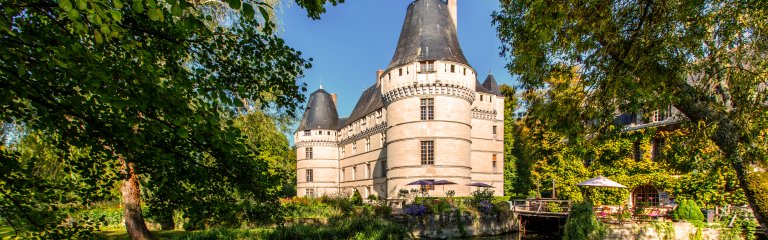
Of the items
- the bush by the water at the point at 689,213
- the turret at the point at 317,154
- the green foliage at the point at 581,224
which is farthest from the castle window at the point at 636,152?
the turret at the point at 317,154

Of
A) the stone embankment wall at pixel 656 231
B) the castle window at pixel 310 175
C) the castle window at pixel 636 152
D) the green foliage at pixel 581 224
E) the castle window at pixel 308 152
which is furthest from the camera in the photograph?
the castle window at pixel 308 152

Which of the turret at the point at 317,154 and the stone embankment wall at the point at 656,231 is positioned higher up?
the turret at the point at 317,154

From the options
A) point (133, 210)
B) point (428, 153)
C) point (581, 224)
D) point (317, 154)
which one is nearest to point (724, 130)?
point (581, 224)

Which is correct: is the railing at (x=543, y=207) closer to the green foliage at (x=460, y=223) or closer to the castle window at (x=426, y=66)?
the green foliage at (x=460, y=223)

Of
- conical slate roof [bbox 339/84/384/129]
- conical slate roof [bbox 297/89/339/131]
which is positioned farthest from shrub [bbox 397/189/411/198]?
conical slate roof [bbox 297/89/339/131]

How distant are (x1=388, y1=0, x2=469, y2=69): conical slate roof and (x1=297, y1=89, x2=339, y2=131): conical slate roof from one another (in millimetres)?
17531

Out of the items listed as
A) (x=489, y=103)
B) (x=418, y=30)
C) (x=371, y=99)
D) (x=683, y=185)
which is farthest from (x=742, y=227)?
(x=371, y=99)

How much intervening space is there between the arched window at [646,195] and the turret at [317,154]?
26.6 meters

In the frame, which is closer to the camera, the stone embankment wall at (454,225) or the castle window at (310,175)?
the stone embankment wall at (454,225)

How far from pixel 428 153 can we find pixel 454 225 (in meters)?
7.27

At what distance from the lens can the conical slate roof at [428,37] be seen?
25.9 m

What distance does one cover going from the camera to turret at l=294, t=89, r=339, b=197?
1663 inches

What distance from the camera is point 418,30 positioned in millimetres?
26438

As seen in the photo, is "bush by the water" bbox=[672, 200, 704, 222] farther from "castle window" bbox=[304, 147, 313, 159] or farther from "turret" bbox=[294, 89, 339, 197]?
"castle window" bbox=[304, 147, 313, 159]
